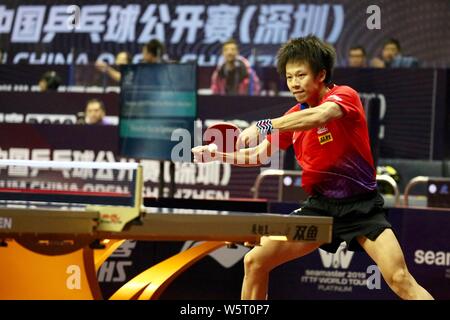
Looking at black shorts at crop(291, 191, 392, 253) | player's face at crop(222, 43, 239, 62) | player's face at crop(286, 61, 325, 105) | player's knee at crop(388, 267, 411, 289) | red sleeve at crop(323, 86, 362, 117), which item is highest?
player's face at crop(222, 43, 239, 62)

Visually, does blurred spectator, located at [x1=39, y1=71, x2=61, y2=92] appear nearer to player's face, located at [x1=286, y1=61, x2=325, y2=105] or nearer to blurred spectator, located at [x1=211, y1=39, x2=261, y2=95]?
blurred spectator, located at [x1=211, y1=39, x2=261, y2=95]

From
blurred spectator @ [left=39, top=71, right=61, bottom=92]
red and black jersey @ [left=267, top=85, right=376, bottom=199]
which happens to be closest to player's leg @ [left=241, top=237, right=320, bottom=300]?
red and black jersey @ [left=267, top=85, right=376, bottom=199]

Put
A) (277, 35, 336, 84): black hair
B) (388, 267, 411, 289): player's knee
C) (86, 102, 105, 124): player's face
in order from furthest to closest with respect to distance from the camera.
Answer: (86, 102, 105, 124): player's face
(277, 35, 336, 84): black hair
(388, 267, 411, 289): player's knee

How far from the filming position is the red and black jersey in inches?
215

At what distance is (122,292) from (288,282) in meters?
2.73

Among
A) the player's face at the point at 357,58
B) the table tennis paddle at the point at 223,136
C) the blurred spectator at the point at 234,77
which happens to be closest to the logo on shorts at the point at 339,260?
the table tennis paddle at the point at 223,136

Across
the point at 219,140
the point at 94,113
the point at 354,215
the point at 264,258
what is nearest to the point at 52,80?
the point at 94,113

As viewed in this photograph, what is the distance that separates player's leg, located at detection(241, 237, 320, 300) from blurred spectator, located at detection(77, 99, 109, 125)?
254 inches

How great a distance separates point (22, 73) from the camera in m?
13.3

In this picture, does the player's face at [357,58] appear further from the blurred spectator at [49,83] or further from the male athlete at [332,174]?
the male athlete at [332,174]

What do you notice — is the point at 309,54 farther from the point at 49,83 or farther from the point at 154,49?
the point at 49,83

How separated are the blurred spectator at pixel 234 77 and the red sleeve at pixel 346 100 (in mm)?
6568

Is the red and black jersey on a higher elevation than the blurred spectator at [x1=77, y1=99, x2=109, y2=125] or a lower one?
lower

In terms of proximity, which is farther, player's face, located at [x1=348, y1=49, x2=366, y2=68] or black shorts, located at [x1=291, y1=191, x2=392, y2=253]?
player's face, located at [x1=348, y1=49, x2=366, y2=68]
